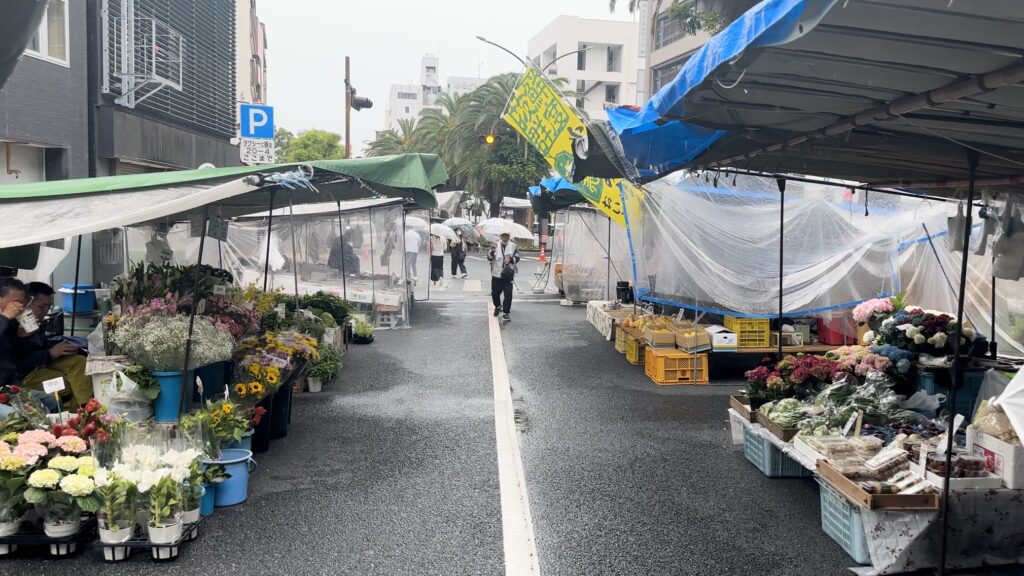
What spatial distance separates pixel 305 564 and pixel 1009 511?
4192 millimetres

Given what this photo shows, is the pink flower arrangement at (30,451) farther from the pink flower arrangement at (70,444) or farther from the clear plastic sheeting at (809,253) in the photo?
the clear plastic sheeting at (809,253)

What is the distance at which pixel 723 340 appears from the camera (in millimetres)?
10258

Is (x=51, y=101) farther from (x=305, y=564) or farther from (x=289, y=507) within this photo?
(x=305, y=564)

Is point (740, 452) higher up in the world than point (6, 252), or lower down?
lower down

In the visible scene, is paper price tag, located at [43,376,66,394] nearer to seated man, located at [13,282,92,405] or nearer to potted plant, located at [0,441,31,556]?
potted plant, located at [0,441,31,556]

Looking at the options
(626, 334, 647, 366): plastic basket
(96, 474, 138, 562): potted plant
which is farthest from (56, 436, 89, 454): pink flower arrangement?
(626, 334, 647, 366): plastic basket

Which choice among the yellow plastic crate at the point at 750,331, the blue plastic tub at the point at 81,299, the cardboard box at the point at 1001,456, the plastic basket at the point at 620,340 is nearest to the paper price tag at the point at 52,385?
the blue plastic tub at the point at 81,299

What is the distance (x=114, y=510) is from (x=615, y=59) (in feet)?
206

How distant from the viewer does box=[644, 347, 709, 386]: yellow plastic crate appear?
1032 centimetres

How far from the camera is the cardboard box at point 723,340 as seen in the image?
10258mm

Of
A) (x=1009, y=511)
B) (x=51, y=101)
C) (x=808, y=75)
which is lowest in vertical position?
(x=1009, y=511)

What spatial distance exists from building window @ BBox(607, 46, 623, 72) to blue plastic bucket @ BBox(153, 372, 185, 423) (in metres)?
60.3

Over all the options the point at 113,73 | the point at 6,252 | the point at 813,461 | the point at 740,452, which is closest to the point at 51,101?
the point at 113,73

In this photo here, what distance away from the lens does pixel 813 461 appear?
546 centimetres
